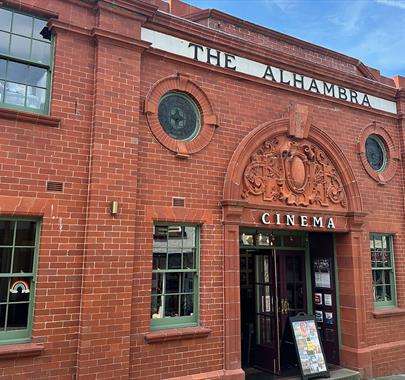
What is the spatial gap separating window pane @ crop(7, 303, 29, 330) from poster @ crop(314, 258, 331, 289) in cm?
628

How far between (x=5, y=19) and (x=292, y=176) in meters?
5.55

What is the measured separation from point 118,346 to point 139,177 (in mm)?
2499

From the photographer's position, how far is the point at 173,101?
715 cm

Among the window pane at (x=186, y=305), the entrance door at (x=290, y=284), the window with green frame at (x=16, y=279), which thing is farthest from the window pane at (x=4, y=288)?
the entrance door at (x=290, y=284)

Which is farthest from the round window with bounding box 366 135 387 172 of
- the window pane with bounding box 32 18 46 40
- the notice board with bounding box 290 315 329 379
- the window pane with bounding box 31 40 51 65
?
the window pane with bounding box 32 18 46 40

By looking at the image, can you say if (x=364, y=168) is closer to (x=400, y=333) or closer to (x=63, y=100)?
(x=400, y=333)

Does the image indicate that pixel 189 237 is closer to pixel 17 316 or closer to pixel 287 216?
pixel 287 216

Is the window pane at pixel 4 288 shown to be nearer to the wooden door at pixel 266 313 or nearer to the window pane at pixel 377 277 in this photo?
the wooden door at pixel 266 313

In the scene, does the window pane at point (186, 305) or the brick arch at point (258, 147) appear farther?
the brick arch at point (258, 147)

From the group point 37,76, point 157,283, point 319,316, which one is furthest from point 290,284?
point 37,76

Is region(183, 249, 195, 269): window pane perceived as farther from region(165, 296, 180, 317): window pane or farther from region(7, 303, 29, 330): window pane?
region(7, 303, 29, 330): window pane

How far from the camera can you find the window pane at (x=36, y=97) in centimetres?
590

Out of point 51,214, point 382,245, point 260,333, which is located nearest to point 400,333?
point 382,245

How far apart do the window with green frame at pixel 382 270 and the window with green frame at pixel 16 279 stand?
7.16 meters
